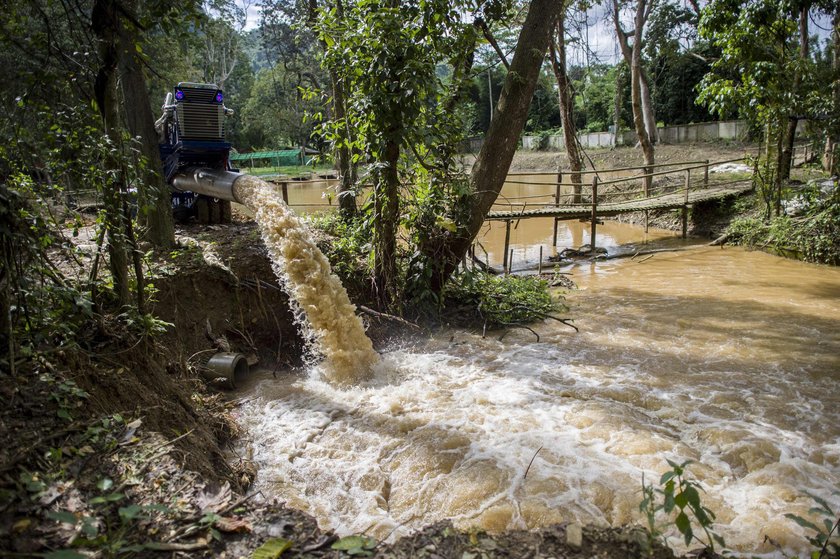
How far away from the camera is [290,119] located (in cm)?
3500

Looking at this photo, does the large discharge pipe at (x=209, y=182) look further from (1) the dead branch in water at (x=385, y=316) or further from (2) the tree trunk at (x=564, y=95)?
(2) the tree trunk at (x=564, y=95)

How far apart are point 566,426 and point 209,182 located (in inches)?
186

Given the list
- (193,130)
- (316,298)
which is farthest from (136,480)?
(193,130)

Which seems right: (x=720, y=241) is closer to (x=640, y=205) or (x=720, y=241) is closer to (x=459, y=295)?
(x=640, y=205)

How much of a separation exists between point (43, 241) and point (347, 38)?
12.8 feet

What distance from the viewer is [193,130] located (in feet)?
21.5

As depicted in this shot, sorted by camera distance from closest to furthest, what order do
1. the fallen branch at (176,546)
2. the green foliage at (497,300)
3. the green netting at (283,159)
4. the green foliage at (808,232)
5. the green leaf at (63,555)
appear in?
the green leaf at (63,555) < the fallen branch at (176,546) < the green foliage at (497,300) < the green foliage at (808,232) < the green netting at (283,159)

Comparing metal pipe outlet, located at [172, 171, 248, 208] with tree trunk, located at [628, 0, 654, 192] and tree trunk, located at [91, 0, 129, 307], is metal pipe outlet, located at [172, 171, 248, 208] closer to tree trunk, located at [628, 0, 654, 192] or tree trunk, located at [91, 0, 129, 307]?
tree trunk, located at [91, 0, 129, 307]

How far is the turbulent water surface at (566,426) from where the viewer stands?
3.23 meters

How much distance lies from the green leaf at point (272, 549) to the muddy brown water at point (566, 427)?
0.82 meters

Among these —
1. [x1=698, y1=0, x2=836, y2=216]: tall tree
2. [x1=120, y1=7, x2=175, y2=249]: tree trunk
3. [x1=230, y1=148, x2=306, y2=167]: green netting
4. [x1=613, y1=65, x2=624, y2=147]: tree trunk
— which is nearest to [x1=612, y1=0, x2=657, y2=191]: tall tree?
[x1=698, y1=0, x2=836, y2=216]: tall tree

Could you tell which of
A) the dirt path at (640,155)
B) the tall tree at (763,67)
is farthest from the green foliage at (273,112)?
the tall tree at (763,67)

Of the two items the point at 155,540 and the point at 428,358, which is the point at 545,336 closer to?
the point at 428,358

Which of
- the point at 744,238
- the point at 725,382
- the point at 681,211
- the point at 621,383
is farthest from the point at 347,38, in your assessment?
the point at 681,211
